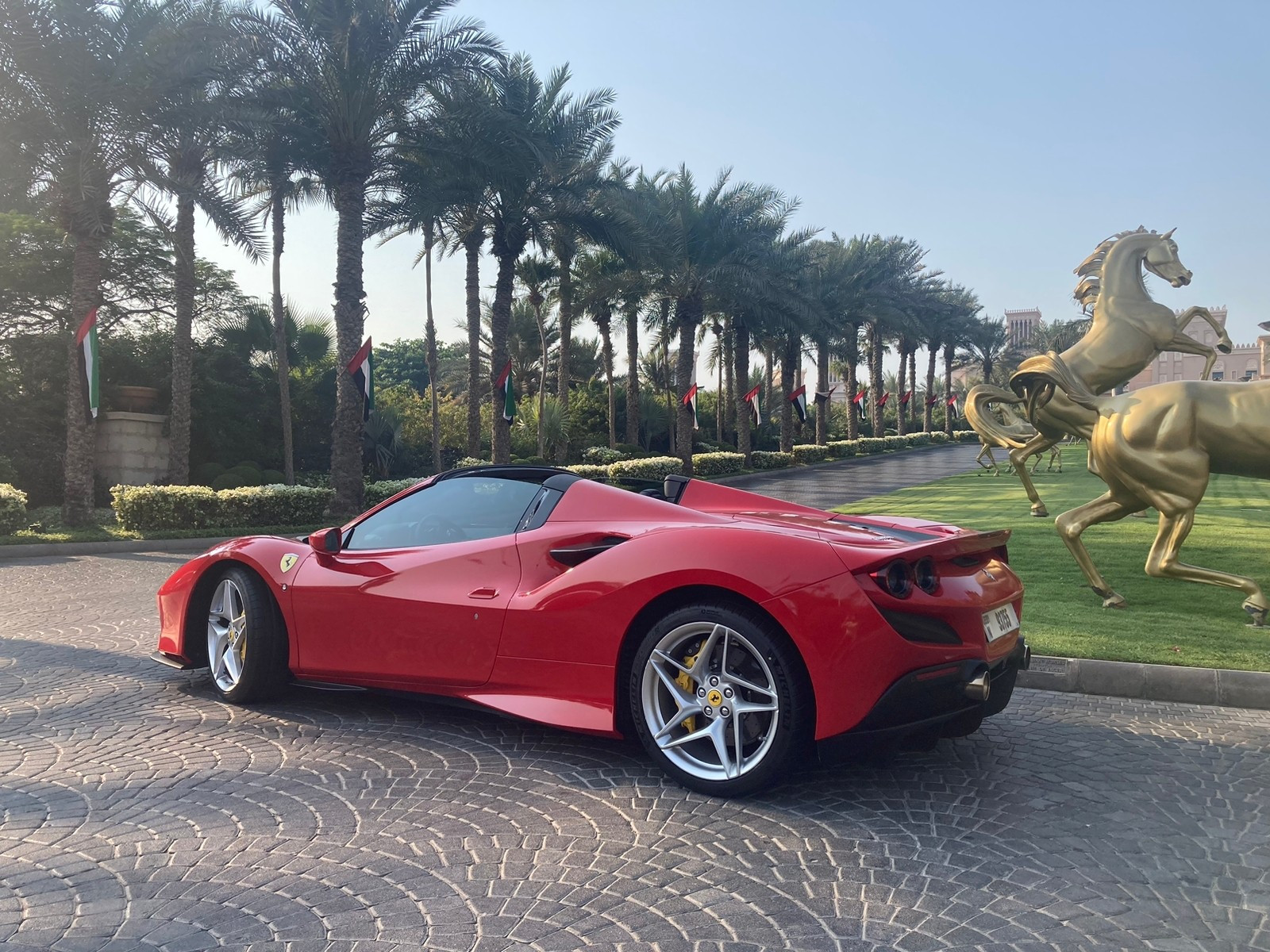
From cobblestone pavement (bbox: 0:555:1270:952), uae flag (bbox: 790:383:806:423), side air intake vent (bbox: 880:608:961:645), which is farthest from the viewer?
uae flag (bbox: 790:383:806:423)

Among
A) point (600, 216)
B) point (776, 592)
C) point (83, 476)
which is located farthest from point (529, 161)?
point (776, 592)

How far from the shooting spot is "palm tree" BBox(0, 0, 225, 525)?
16484 millimetres

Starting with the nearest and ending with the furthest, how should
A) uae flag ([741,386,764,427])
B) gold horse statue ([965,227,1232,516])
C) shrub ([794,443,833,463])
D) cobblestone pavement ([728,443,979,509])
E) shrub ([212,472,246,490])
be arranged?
gold horse statue ([965,227,1232,516]) < cobblestone pavement ([728,443,979,509]) < shrub ([212,472,246,490]) < uae flag ([741,386,764,427]) < shrub ([794,443,833,463])

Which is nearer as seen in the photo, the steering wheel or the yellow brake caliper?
the yellow brake caliper

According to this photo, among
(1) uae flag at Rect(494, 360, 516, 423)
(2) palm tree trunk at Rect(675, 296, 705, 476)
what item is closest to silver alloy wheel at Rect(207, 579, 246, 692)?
(1) uae flag at Rect(494, 360, 516, 423)

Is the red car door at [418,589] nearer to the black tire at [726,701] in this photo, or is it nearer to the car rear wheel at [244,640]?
the car rear wheel at [244,640]

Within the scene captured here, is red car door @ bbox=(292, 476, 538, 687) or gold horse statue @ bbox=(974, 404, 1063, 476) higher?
gold horse statue @ bbox=(974, 404, 1063, 476)

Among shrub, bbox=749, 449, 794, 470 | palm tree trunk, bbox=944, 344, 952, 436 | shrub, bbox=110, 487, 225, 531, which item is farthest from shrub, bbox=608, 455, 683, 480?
palm tree trunk, bbox=944, 344, 952, 436

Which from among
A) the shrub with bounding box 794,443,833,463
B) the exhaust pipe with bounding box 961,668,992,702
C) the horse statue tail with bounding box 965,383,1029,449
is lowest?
the exhaust pipe with bounding box 961,668,992,702

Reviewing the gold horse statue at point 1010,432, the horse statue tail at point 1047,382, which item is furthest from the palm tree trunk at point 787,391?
the horse statue tail at point 1047,382

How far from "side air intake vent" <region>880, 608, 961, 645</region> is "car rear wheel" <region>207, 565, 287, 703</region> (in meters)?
3.17

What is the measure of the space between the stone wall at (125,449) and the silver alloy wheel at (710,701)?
2412 centimetres

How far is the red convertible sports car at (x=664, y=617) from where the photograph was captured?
3334 mm

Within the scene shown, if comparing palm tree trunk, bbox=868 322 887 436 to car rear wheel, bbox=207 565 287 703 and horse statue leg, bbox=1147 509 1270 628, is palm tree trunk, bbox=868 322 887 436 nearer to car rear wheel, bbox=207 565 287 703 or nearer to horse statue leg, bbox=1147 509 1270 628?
horse statue leg, bbox=1147 509 1270 628
